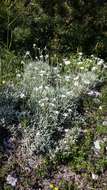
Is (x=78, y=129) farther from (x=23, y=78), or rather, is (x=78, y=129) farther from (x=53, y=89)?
(x=23, y=78)

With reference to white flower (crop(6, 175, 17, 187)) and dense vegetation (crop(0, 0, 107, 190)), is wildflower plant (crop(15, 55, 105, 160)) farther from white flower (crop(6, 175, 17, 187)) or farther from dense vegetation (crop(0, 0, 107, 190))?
white flower (crop(6, 175, 17, 187))

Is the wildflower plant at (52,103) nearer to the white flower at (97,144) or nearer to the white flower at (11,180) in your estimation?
the white flower at (97,144)

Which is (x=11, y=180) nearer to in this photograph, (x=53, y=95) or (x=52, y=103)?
(x=52, y=103)

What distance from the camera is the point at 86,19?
6863mm

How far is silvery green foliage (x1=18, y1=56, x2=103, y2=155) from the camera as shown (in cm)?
509

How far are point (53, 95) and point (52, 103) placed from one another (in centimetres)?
20

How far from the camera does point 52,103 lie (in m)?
5.51

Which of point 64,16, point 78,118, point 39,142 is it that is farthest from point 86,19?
point 39,142

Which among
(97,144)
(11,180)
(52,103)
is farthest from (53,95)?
(11,180)

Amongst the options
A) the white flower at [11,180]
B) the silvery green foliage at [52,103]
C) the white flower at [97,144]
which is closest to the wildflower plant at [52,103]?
the silvery green foliage at [52,103]

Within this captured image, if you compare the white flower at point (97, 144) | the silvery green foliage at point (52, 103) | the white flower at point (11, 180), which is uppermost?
the silvery green foliage at point (52, 103)

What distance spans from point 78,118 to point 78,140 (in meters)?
0.36

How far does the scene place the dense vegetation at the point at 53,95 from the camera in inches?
192

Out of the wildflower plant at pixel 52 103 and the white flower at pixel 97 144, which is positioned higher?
the wildflower plant at pixel 52 103
